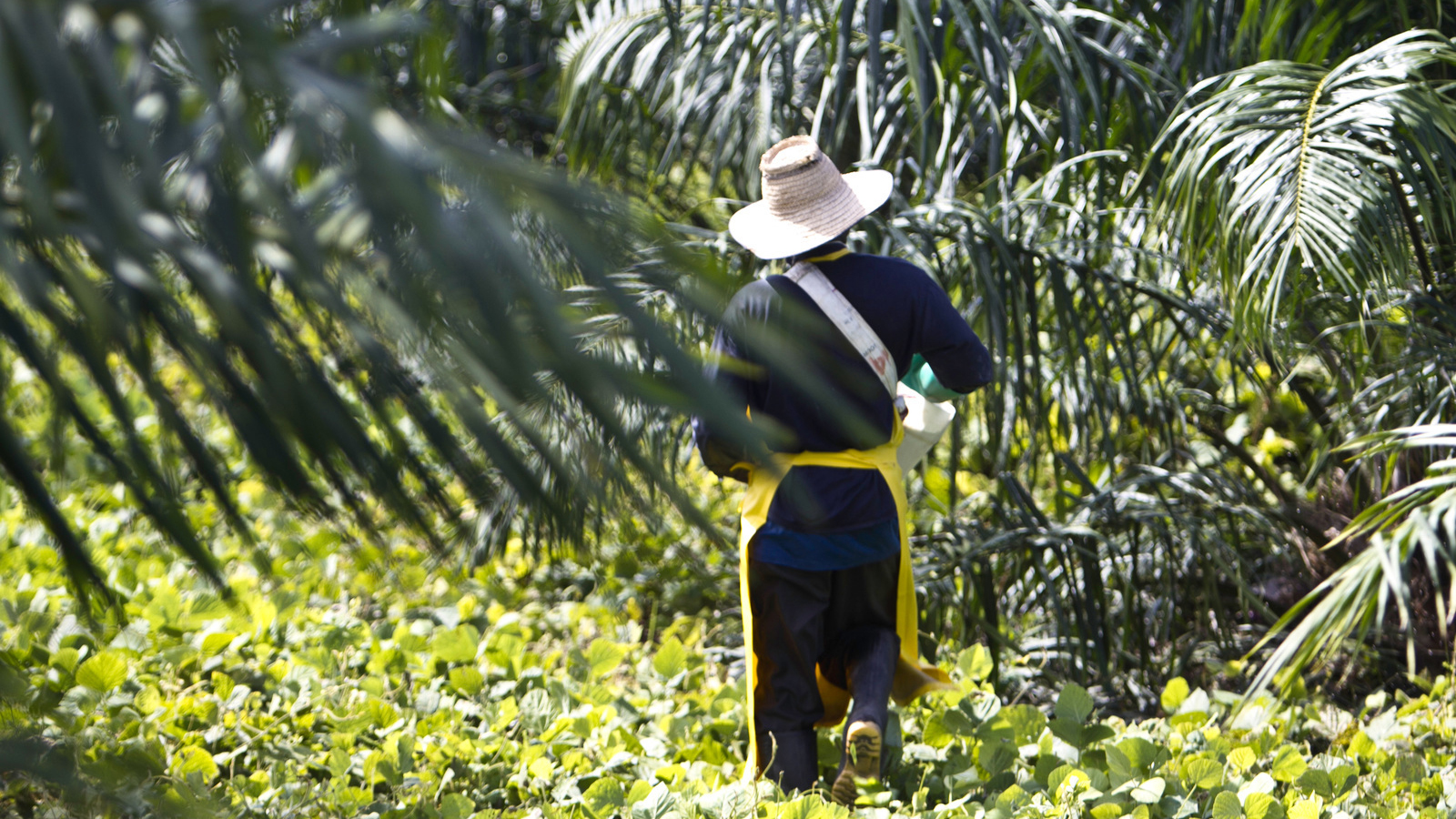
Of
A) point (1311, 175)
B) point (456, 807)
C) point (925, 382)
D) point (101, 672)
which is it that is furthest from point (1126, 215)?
point (101, 672)

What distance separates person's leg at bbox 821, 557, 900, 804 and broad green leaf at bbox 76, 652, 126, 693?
1.45 metres

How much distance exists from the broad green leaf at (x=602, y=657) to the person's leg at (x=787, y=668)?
2.10ft

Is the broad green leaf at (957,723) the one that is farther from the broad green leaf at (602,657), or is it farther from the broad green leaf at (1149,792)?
the broad green leaf at (602,657)

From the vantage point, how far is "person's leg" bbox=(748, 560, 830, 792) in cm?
228

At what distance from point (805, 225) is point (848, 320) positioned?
0.20m

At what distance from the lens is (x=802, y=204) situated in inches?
85.7

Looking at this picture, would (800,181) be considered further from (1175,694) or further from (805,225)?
(1175,694)

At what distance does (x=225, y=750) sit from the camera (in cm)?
247

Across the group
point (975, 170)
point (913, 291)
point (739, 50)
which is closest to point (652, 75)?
point (739, 50)

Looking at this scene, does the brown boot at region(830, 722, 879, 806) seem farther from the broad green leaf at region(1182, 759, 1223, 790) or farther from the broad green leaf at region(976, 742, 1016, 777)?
the broad green leaf at region(1182, 759, 1223, 790)

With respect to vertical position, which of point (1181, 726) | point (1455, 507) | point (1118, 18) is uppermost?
point (1118, 18)

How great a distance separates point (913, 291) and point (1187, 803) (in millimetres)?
1042

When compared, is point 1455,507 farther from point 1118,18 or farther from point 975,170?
point 975,170

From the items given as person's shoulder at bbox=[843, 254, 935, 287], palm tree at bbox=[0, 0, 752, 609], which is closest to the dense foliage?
palm tree at bbox=[0, 0, 752, 609]
